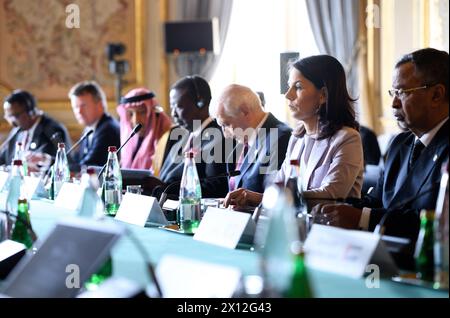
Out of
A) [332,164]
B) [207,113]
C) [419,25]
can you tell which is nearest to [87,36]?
[419,25]

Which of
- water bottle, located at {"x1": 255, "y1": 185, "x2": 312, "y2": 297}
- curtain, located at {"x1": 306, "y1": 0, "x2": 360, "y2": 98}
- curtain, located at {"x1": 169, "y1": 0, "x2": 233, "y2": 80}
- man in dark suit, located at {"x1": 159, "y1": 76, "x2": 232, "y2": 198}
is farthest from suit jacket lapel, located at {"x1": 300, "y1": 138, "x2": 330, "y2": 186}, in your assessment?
curtain, located at {"x1": 169, "y1": 0, "x2": 233, "y2": 80}

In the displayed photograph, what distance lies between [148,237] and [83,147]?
3.50 meters

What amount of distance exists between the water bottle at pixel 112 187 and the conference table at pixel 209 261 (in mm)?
276

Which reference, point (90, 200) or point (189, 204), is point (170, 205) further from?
point (90, 200)

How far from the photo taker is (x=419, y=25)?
6.62 metres

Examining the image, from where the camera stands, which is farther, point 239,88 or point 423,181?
point 239,88

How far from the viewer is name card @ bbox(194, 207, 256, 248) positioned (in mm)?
2160

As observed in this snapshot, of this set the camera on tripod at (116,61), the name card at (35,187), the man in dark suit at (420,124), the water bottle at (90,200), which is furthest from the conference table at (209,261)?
the camera on tripod at (116,61)

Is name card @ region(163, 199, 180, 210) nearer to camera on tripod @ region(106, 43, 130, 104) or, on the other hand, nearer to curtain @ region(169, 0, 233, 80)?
camera on tripod @ region(106, 43, 130, 104)

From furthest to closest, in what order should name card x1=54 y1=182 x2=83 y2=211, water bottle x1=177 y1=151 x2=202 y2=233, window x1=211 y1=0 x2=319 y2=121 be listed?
window x1=211 y1=0 x2=319 y2=121
name card x1=54 y1=182 x2=83 y2=211
water bottle x1=177 y1=151 x2=202 y2=233

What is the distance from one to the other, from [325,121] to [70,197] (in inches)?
43.7

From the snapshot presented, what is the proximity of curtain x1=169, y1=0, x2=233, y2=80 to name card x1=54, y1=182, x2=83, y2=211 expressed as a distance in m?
4.74

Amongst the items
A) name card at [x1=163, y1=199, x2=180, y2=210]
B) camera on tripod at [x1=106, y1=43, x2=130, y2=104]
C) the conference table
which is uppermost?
camera on tripod at [x1=106, y1=43, x2=130, y2=104]
